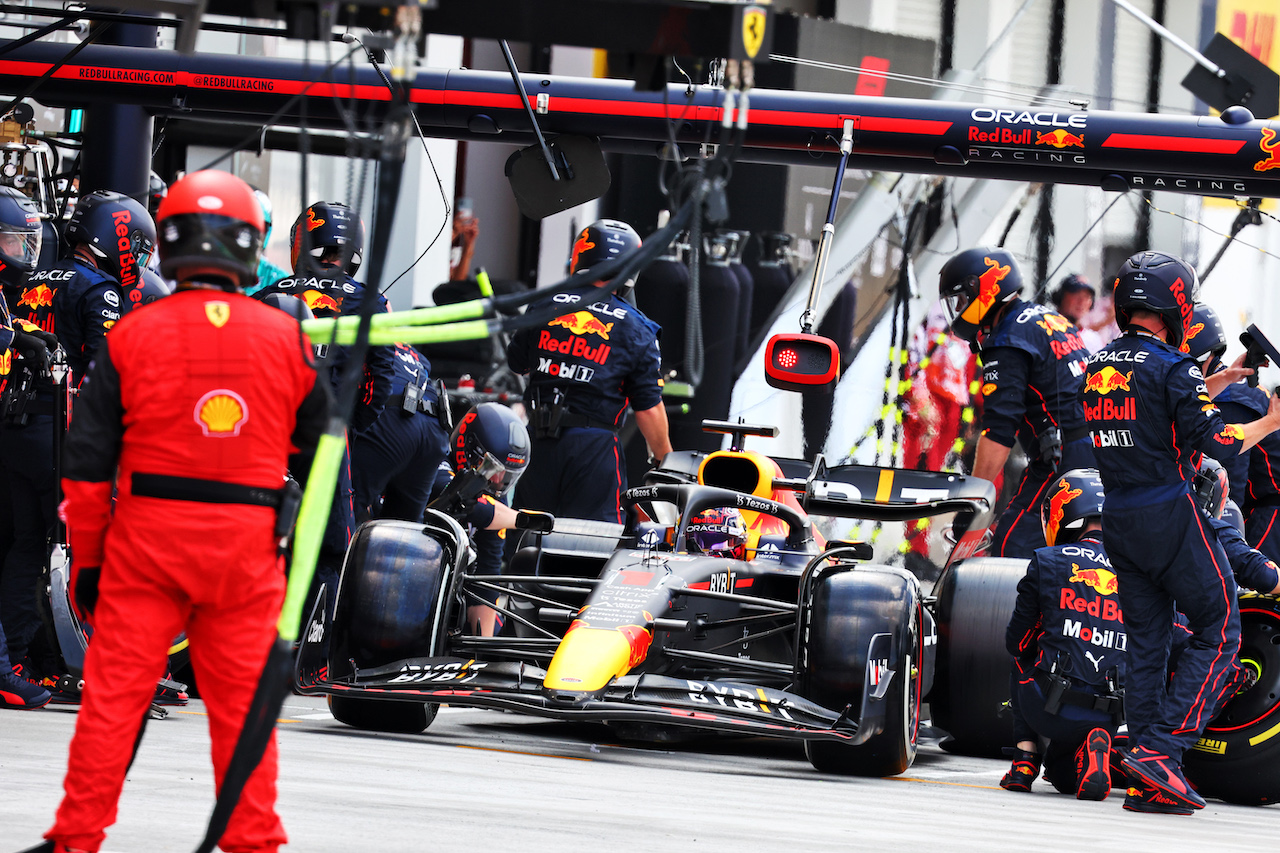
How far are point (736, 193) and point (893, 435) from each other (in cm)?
245

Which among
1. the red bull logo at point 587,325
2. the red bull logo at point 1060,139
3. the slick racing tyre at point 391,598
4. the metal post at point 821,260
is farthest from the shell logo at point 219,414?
the red bull logo at point 1060,139

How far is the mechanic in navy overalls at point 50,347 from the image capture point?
22.9 feet

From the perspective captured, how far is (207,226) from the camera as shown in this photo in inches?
145

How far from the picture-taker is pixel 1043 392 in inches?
319

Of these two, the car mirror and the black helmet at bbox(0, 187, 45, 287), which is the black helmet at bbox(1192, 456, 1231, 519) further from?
the black helmet at bbox(0, 187, 45, 287)

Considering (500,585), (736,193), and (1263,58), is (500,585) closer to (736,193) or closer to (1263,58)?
(736,193)

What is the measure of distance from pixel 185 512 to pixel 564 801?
5.33ft

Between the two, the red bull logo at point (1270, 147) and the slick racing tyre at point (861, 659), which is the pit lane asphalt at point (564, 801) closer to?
the slick racing tyre at point (861, 659)

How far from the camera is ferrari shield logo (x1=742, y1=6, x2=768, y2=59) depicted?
12.7 feet

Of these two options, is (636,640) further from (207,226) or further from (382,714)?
(207,226)

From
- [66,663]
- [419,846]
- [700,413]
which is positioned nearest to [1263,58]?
[700,413]

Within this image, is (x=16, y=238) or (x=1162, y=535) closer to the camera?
(x=1162, y=535)

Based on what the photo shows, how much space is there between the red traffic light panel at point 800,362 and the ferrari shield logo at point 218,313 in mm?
3924

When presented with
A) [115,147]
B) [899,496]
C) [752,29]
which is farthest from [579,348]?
[752,29]
